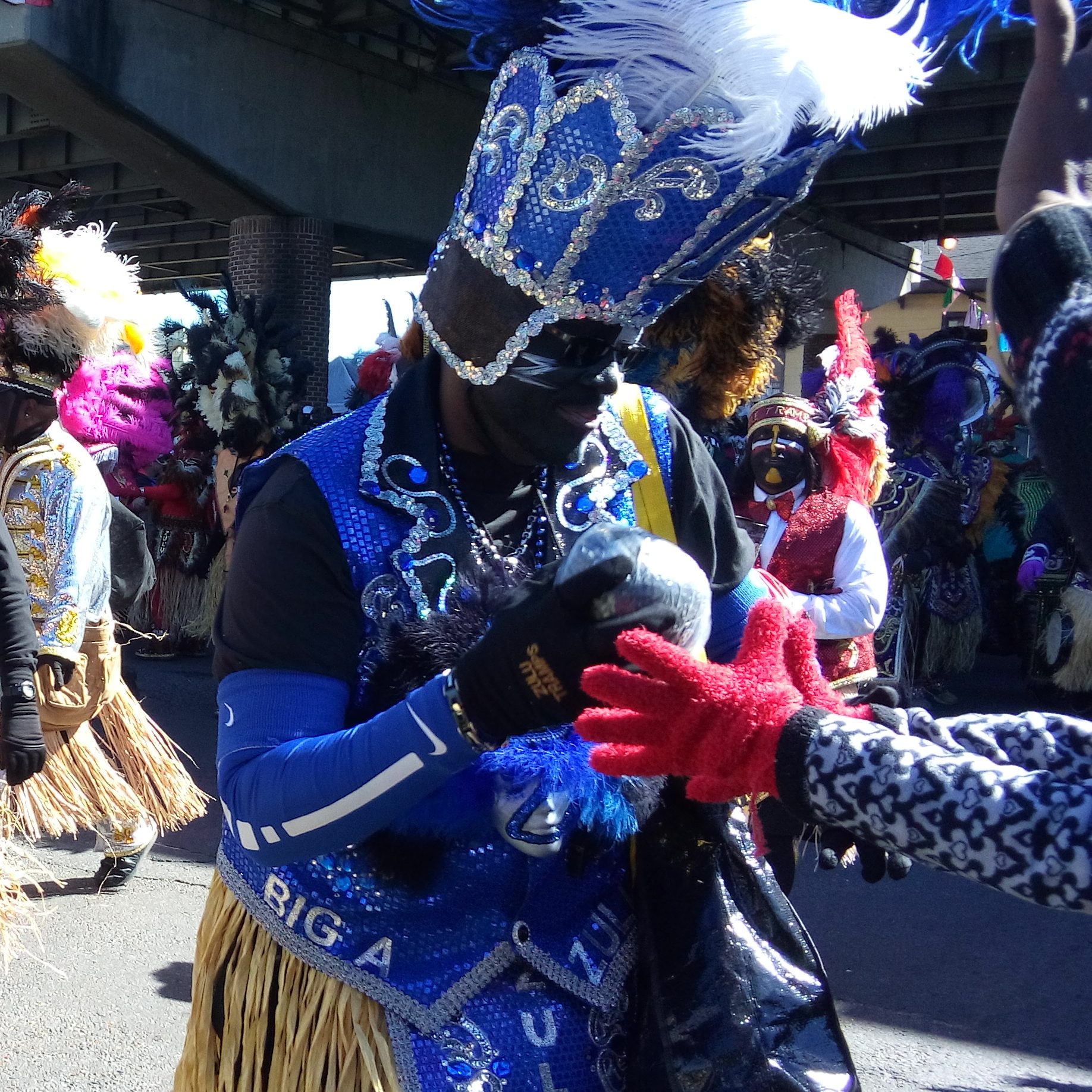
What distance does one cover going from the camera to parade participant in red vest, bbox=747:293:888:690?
4.63 metres

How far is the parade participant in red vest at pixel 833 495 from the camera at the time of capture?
15.2 feet

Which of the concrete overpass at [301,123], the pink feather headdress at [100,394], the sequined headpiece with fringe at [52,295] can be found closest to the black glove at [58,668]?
the sequined headpiece with fringe at [52,295]

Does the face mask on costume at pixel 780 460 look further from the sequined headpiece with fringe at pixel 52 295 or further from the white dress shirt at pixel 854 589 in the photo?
the sequined headpiece with fringe at pixel 52 295

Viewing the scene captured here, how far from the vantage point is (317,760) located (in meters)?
1.56

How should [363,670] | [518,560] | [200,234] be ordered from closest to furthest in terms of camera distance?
1. [363,670]
2. [518,560]
3. [200,234]

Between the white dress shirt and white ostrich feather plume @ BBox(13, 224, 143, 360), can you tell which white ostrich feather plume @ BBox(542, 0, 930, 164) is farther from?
white ostrich feather plume @ BBox(13, 224, 143, 360)

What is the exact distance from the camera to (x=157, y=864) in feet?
19.0

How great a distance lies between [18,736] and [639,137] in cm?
339

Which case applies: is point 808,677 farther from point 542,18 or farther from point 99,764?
point 99,764

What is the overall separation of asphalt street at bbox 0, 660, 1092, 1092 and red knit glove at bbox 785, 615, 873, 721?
2.73m

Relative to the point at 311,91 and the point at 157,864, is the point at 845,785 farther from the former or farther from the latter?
the point at 311,91

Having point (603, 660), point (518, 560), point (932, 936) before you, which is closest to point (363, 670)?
point (518, 560)

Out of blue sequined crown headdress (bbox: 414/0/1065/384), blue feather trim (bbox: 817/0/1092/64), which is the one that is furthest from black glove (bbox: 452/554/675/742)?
blue feather trim (bbox: 817/0/1092/64)

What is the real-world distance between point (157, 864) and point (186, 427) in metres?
4.45
